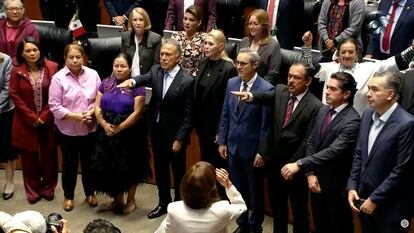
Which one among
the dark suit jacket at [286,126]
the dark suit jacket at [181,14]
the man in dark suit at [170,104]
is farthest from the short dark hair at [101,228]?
the dark suit jacket at [181,14]

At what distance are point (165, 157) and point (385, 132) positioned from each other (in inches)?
70.8

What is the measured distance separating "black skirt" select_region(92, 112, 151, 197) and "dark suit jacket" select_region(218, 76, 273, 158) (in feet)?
2.35

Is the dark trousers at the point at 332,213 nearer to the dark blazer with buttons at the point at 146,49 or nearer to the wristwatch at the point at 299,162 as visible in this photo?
the wristwatch at the point at 299,162

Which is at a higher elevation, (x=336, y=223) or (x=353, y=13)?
(x=353, y=13)

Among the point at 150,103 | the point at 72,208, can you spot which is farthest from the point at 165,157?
the point at 72,208

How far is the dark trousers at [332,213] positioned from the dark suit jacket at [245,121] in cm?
55

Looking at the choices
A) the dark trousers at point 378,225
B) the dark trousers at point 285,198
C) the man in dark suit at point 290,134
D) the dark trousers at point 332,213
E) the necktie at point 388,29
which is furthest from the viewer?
the necktie at point 388,29

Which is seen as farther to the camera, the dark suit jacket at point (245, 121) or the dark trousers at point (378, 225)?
the dark suit jacket at point (245, 121)

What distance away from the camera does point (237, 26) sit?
527cm

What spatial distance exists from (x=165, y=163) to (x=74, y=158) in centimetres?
70

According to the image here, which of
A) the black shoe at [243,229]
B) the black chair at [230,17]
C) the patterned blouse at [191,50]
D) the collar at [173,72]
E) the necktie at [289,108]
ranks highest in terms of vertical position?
the black chair at [230,17]

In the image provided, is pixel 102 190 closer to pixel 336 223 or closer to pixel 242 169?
pixel 242 169

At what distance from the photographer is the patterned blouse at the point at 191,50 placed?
443cm

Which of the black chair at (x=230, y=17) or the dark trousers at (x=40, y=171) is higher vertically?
the black chair at (x=230, y=17)
